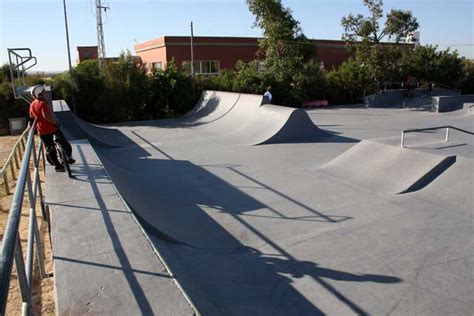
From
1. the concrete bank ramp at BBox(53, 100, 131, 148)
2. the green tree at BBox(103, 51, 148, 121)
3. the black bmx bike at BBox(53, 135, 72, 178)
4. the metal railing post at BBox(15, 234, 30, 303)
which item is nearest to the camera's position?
the metal railing post at BBox(15, 234, 30, 303)

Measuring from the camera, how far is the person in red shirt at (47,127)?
6094 mm

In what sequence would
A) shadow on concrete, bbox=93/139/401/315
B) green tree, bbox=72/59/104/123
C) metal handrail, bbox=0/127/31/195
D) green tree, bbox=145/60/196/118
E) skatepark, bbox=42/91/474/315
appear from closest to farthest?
skatepark, bbox=42/91/474/315
shadow on concrete, bbox=93/139/401/315
metal handrail, bbox=0/127/31/195
green tree, bbox=72/59/104/123
green tree, bbox=145/60/196/118

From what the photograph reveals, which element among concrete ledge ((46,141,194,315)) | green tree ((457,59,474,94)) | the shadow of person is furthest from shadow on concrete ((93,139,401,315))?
green tree ((457,59,474,94))

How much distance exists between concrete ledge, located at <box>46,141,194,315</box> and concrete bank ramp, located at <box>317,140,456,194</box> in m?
4.85

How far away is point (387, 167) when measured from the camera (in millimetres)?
7684

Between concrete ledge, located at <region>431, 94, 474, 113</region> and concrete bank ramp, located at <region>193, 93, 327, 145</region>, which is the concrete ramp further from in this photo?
concrete ledge, located at <region>431, 94, 474, 113</region>

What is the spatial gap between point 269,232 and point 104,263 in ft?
9.34

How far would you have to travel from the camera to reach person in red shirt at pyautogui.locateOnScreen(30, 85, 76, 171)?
6094 millimetres

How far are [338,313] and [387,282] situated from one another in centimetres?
80

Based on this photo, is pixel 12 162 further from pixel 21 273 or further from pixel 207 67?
pixel 207 67

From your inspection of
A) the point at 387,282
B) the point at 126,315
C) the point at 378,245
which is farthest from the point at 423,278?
the point at 126,315

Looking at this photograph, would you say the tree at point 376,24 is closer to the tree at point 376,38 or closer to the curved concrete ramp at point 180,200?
the tree at point 376,38

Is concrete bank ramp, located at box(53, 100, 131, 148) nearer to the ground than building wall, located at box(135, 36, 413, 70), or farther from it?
nearer to the ground

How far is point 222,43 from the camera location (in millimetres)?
34156
